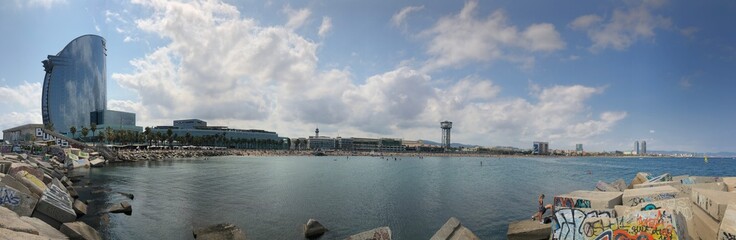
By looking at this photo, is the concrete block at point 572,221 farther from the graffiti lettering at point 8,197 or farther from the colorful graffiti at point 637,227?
the graffiti lettering at point 8,197

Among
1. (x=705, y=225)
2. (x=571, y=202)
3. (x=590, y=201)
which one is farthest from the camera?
(x=571, y=202)

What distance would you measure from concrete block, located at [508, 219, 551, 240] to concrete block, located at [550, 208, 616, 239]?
15.2 feet

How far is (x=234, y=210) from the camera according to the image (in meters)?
30.0

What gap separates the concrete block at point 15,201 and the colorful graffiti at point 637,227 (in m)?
23.0

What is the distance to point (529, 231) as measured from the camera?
20297mm

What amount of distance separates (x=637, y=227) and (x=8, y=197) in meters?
24.8

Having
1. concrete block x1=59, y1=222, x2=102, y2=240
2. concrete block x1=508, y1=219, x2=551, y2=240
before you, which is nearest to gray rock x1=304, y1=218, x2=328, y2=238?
concrete block x1=59, y1=222, x2=102, y2=240

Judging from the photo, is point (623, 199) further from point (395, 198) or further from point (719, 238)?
point (395, 198)

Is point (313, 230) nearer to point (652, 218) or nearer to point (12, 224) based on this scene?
point (12, 224)

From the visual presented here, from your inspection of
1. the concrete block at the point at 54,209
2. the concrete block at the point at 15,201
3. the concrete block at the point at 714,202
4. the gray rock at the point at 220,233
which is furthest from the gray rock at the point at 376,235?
the concrete block at the point at 54,209

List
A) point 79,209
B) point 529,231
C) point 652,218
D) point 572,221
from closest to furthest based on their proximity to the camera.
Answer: point 652,218
point 572,221
point 529,231
point 79,209

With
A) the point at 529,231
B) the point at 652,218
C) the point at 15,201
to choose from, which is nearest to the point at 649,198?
the point at 529,231

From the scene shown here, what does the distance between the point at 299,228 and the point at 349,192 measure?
19.0 metres

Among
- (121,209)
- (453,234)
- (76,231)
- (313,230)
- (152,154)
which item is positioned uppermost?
(453,234)
